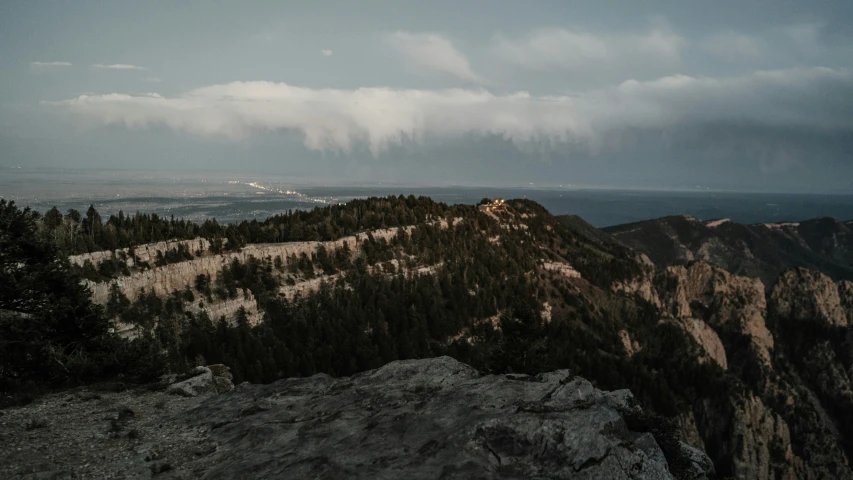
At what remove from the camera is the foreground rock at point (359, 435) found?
14969mm

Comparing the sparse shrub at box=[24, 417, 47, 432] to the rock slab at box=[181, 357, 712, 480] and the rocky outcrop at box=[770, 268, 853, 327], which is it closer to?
the rock slab at box=[181, 357, 712, 480]

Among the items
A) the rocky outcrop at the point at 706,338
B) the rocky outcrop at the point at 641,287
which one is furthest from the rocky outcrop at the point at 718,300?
the rocky outcrop at the point at 641,287

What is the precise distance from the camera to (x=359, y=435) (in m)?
17.4

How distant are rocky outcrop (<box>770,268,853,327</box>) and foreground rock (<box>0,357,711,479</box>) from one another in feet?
589

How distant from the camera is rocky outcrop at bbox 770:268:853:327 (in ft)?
497

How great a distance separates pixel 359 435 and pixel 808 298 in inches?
7679

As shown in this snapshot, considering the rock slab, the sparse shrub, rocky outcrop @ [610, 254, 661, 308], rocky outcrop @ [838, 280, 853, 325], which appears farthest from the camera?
rocky outcrop @ [838, 280, 853, 325]

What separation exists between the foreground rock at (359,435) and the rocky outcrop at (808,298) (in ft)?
589

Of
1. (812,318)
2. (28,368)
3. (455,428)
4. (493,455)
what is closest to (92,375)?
(28,368)

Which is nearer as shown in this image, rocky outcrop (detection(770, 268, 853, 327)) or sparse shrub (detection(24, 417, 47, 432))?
sparse shrub (detection(24, 417, 47, 432))

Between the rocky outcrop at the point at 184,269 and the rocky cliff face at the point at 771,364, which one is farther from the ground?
the rocky outcrop at the point at 184,269

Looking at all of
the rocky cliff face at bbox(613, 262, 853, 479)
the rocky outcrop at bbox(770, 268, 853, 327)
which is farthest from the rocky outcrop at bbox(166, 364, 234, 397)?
the rocky outcrop at bbox(770, 268, 853, 327)

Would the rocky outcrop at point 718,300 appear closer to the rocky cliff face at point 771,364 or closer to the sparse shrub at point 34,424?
the rocky cliff face at point 771,364

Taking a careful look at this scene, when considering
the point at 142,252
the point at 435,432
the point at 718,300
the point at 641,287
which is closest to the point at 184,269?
the point at 142,252
